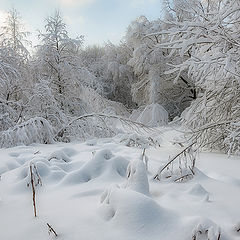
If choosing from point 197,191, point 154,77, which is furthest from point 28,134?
point 154,77

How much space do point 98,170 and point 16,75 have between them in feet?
15.6

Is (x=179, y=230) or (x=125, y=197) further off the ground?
(x=125, y=197)

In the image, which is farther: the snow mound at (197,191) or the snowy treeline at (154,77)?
the snowy treeline at (154,77)

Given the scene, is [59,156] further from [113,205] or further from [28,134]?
[28,134]

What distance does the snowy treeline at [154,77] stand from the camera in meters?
3.54

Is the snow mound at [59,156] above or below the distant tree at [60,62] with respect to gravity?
below

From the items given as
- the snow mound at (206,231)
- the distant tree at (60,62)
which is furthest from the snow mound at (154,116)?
the snow mound at (206,231)

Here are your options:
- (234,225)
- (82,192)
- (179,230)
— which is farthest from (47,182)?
(234,225)

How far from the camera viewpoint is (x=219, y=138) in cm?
518

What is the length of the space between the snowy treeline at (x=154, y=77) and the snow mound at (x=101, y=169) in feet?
3.85

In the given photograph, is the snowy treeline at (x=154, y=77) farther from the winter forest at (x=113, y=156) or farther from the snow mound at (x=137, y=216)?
the snow mound at (x=137, y=216)

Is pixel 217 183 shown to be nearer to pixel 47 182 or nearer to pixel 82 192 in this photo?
pixel 82 192

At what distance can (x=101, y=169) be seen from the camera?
3.03 meters

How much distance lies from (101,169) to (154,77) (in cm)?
1087
